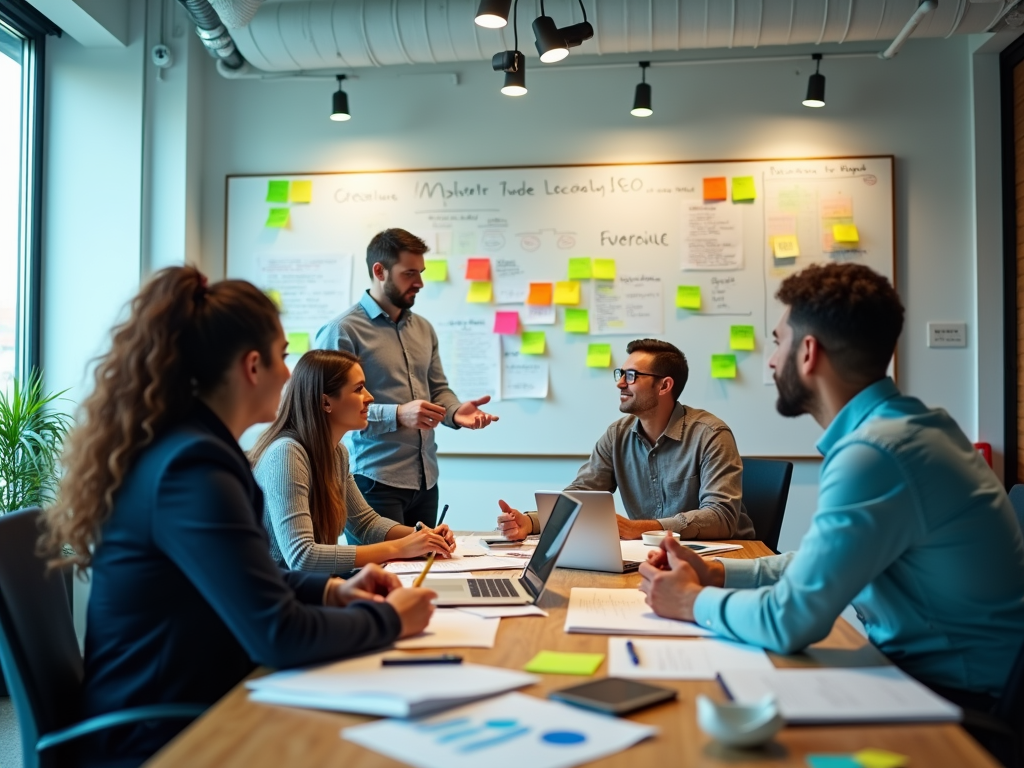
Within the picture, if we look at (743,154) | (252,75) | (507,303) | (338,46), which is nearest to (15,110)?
(252,75)

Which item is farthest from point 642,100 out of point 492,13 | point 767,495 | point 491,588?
point 491,588

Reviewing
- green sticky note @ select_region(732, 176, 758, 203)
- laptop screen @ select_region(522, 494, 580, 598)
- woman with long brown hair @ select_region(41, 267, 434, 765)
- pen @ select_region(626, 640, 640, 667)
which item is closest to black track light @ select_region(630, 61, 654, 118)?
green sticky note @ select_region(732, 176, 758, 203)

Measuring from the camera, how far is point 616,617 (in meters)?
1.66

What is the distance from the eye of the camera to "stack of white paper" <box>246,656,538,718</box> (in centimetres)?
116

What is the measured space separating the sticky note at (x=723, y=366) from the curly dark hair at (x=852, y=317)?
2.52 m

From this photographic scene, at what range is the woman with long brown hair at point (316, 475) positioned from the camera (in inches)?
83.3

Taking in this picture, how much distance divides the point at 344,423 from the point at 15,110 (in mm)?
2559

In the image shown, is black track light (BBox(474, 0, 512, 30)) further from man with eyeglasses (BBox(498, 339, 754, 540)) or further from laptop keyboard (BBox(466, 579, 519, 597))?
laptop keyboard (BBox(466, 579, 519, 597))

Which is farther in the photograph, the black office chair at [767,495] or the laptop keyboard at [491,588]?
the black office chair at [767,495]

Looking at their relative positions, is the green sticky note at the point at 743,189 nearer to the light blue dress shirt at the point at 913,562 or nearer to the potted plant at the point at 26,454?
the light blue dress shirt at the point at 913,562

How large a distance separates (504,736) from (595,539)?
40.9 inches

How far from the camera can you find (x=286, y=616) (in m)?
1.29

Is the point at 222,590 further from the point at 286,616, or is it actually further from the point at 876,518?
the point at 876,518

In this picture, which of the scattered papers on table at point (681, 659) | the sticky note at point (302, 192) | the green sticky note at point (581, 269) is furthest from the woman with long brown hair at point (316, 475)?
the sticky note at point (302, 192)
